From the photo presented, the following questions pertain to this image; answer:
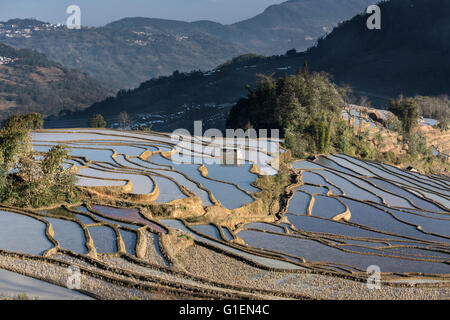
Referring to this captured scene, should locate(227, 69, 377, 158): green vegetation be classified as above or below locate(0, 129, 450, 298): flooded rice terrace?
above

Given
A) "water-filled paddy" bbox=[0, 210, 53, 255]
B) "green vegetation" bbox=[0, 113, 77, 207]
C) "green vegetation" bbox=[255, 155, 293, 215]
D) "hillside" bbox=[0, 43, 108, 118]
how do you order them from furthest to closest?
"hillside" bbox=[0, 43, 108, 118] → "green vegetation" bbox=[255, 155, 293, 215] → "green vegetation" bbox=[0, 113, 77, 207] → "water-filled paddy" bbox=[0, 210, 53, 255]

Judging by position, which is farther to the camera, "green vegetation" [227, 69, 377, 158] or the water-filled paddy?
"green vegetation" [227, 69, 377, 158]

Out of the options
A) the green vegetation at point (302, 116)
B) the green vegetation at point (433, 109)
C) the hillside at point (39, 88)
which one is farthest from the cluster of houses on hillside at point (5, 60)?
the green vegetation at point (302, 116)

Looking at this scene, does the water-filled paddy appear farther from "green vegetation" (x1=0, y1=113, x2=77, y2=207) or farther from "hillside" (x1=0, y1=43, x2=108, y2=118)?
"hillside" (x1=0, y1=43, x2=108, y2=118)

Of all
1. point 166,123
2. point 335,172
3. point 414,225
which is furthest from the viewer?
point 166,123

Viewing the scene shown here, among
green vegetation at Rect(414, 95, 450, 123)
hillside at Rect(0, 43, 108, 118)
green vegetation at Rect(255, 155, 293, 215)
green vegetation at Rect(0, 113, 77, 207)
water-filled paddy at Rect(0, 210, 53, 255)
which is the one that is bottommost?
green vegetation at Rect(255, 155, 293, 215)

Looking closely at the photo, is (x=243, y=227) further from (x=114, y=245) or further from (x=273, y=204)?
(x=114, y=245)

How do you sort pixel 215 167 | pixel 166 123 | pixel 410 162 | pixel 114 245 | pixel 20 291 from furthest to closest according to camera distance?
pixel 166 123 → pixel 410 162 → pixel 215 167 → pixel 114 245 → pixel 20 291

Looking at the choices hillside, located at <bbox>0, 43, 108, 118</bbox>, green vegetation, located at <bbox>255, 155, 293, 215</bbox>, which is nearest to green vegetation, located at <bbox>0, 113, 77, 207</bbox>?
green vegetation, located at <bbox>255, 155, 293, 215</bbox>
